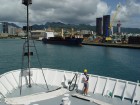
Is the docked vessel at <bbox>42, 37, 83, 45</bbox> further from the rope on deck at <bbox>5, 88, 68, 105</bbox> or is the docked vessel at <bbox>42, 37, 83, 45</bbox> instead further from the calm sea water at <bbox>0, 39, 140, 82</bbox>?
the rope on deck at <bbox>5, 88, 68, 105</bbox>

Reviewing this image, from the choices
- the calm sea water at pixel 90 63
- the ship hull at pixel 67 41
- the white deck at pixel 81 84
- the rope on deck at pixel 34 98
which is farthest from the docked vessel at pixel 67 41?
the rope on deck at pixel 34 98

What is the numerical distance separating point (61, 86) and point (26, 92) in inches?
92.7

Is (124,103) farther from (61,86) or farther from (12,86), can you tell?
(12,86)

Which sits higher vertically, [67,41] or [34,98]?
[67,41]

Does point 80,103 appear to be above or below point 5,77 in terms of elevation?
below

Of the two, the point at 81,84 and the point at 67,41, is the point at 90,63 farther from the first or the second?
the point at 67,41

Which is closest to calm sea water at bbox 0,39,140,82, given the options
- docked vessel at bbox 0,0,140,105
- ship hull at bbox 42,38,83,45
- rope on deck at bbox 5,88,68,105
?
docked vessel at bbox 0,0,140,105

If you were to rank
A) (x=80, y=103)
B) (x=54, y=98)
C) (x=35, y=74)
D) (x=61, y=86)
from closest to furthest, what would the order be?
1. (x=80, y=103)
2. (x=54, y=98)
3. (x=61, y=86)
4. (x=35, y=74)

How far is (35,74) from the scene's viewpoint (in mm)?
16562

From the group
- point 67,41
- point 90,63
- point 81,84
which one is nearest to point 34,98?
point 81,84

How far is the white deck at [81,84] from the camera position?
12.5 meters

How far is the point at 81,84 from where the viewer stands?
14.5m

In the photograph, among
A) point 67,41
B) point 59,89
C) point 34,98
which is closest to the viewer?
point 34,98

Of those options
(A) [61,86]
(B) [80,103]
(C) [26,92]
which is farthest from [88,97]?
(C) [26,92]
